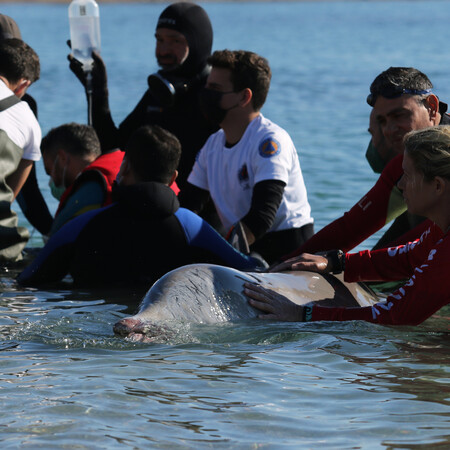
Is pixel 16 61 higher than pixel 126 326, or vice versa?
pixel 16 61

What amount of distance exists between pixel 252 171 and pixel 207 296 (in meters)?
1.83

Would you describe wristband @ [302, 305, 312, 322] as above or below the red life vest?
below

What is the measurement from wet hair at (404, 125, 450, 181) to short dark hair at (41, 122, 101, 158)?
3.15 m

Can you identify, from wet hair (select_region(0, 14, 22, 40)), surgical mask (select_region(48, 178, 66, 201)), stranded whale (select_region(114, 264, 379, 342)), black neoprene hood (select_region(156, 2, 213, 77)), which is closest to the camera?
stranded whale (select_region(114, 264, 379, 342))

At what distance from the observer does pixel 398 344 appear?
188 inches

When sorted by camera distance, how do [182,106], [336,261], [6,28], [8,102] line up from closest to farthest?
[336,261] < [8,102] < [182,106] < [6,28]

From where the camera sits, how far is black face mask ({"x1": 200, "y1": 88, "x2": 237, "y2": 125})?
Answer: 651 centimetres

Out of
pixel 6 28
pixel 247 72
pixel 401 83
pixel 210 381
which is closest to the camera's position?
pixel 210 381

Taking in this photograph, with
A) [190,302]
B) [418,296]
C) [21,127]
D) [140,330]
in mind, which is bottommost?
[140,330]

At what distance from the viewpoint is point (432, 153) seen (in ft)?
14.4

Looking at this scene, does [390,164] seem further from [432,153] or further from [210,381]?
[210,381]

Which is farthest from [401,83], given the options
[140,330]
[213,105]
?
[140,330]

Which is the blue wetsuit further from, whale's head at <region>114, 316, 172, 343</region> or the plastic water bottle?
the plastic water bottle

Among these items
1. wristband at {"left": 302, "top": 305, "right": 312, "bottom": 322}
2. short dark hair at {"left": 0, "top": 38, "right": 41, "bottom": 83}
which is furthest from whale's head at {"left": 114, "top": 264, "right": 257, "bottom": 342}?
short dark hair at {"left": 0, "top": 38, "right": 41, "bottom": 83}
